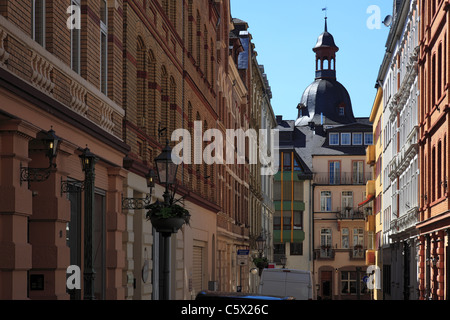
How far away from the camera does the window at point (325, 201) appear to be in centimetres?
8519

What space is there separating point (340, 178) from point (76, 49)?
70.4 metres

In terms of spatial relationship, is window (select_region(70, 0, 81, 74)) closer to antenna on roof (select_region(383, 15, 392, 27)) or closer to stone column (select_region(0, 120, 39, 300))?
stone column (select_region(0, 120, 39, 300))

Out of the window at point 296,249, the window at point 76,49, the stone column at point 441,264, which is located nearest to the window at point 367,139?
the window at point 296,249

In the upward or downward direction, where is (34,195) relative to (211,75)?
downward

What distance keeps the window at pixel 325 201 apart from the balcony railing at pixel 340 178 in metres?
0.98

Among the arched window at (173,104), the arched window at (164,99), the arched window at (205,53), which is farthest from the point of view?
the arched window at (205,53)

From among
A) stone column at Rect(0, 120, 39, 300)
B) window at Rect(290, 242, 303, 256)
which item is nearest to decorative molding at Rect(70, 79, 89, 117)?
stone column at Rect(0, 120, 39, 300)

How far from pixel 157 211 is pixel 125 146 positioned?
2.69 meters

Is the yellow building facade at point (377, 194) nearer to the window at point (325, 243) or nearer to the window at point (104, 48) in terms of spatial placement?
the window at point (325, 243)

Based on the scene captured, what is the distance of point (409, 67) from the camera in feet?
120

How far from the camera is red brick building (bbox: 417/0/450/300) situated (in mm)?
27269

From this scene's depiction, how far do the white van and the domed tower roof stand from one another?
76675mm
